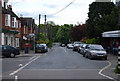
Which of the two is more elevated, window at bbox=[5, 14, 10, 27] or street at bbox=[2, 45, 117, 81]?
window at bbox=[5, 14, 10, 27]

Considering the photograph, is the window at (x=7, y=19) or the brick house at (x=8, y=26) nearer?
the brick house at (x=8, y=26)

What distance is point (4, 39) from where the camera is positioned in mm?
42250

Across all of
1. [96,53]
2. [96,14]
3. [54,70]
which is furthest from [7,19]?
→ [54,70]

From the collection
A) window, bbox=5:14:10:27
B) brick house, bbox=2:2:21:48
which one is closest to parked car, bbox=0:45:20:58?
brick house, bbox=2:2:21:48

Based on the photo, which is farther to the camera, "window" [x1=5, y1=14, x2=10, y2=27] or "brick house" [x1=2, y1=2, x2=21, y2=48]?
"window" [x1=5, y1=14, x2=10, y2=27]

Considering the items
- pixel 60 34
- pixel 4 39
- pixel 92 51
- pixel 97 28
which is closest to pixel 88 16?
pixel 97 28

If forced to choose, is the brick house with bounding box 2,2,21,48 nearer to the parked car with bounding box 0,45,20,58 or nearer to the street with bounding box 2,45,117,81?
the parked car with bounding box 0,45,20,58

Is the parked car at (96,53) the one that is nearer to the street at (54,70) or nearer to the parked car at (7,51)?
the street at (54,70)

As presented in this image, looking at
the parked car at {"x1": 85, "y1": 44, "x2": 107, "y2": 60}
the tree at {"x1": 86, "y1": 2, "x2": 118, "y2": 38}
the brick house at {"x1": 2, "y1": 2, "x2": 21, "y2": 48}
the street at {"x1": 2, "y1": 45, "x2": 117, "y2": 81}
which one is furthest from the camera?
the tree at {"x1": 86, "y1": 2, "x2": 118, "y2": 38}

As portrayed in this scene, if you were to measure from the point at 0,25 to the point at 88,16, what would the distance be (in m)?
22.0

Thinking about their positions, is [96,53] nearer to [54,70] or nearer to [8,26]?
[54,70]

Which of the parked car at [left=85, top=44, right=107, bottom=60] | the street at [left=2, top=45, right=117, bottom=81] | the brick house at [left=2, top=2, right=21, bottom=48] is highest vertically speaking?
the brick house at [left=2, top=2, right=21, bottom=48]

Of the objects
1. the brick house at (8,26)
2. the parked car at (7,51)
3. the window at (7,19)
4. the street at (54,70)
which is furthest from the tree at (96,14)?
the street at (54,70)

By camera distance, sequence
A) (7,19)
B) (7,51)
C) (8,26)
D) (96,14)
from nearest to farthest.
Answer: (7,51)
(7,19)
(8,26)
(96,14)
